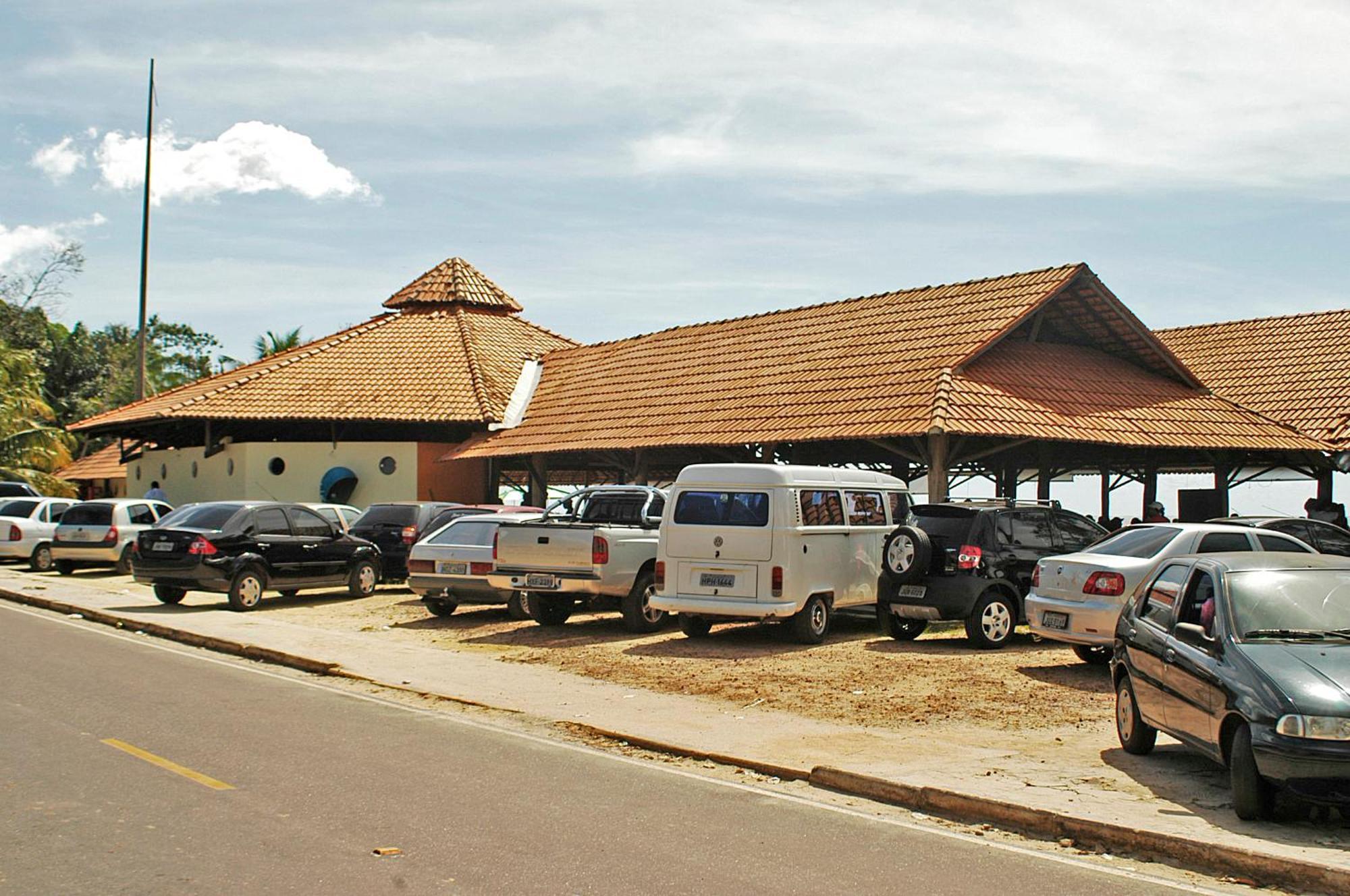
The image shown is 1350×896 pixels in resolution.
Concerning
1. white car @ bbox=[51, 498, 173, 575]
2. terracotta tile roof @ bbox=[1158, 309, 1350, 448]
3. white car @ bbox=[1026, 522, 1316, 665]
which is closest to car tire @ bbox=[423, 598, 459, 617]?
white car @ bbox=[1026, 522, 1316, 665]

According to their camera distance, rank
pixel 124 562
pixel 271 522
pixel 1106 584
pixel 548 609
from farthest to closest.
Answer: pixel 124 562, pixel 271 522, pixel 548 609, pixel 1106 584

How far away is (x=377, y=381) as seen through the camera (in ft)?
124

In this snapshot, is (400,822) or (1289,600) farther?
(1289,600)

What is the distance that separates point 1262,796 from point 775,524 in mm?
8638

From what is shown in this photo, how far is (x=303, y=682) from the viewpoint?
564 inches

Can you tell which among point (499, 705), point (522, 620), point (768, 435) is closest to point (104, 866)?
point (499, 705)

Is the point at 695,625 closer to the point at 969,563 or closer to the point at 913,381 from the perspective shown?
the point at 969,563

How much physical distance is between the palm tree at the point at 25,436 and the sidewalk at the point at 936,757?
39.6m

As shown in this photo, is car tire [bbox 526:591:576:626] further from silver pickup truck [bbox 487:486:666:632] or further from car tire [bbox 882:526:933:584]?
car tire [bbox 882:526:933:584]

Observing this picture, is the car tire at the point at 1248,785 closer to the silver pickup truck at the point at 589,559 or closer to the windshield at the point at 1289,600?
the windshield at the point at 1289,600

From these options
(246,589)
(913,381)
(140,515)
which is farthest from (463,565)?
(140,515)

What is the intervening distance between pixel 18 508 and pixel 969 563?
26.2 m

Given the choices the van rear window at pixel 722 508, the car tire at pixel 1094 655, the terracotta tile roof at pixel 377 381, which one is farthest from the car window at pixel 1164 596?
the terracotta tile roof at pixel 377 381

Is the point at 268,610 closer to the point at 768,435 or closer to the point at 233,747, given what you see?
the point at 768,435
